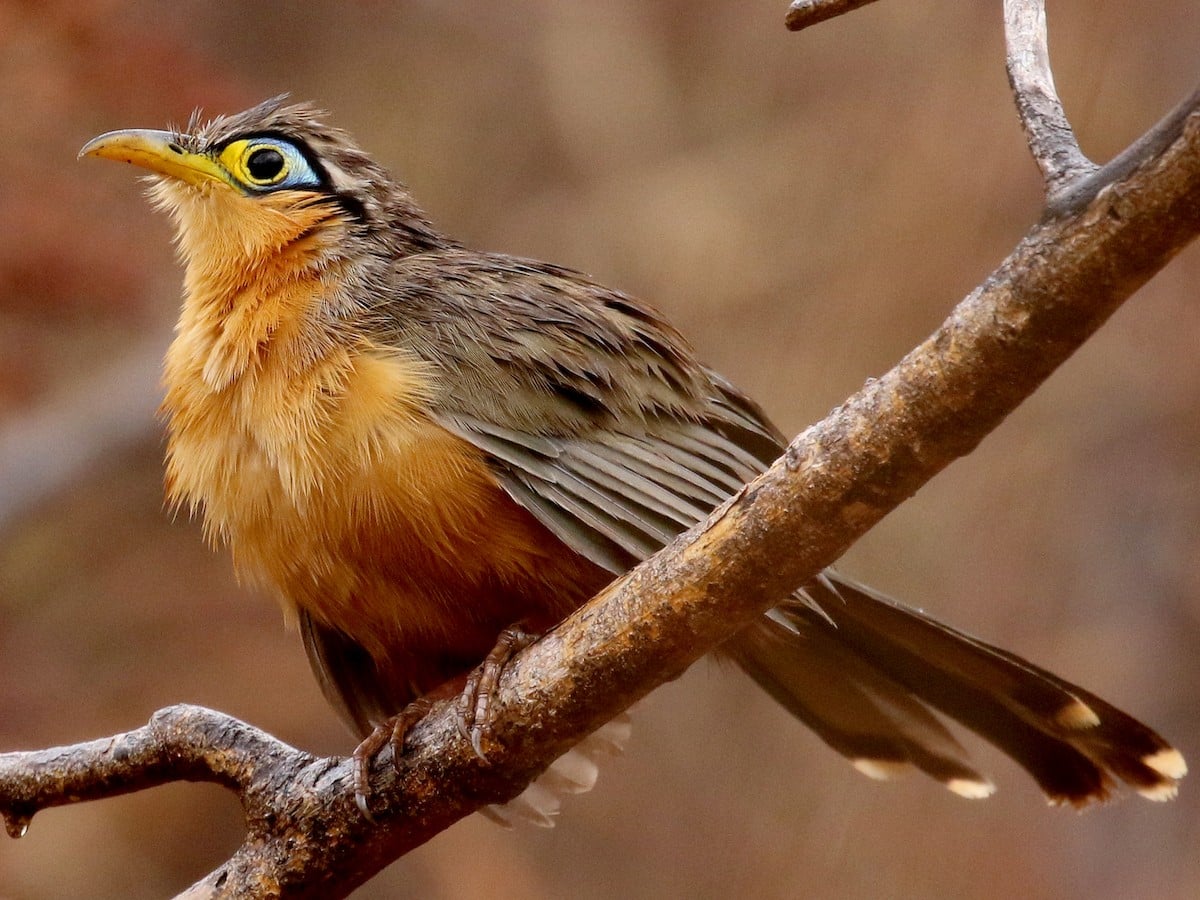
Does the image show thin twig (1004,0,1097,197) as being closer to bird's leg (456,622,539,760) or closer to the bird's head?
bird's leg (456,622,539,760)

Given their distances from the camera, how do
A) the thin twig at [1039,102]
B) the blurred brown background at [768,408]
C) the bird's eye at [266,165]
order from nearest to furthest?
the thin twig at [1039,102], the bird's eye at [266,165], the blurred brown background at [768,408]

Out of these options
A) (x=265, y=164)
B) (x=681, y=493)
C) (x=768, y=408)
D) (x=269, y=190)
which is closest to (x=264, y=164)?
(x=265, y=164)

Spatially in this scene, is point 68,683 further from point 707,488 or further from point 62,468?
point 707,488

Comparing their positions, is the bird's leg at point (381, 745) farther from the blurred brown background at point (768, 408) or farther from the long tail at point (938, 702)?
the blurred brown background at point (768, 408)

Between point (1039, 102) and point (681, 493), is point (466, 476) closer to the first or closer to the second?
point (681, 493)

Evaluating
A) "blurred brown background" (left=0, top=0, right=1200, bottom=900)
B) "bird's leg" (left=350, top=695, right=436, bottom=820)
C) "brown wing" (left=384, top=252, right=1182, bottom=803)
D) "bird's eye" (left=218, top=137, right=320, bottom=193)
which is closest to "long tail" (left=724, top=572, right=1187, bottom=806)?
"brown wing" (left=384, top=252, right=1182, bottom=803)

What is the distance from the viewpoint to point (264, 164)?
4.68m

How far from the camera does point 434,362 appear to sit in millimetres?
3986

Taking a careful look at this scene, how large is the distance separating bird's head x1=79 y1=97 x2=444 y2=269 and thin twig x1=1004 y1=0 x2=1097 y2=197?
82.8 inches

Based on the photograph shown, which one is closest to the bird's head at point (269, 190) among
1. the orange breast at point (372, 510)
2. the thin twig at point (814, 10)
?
the orange breast at point (372, 510)

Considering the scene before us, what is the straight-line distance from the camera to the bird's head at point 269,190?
448 cm

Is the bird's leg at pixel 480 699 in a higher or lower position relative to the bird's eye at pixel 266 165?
lower

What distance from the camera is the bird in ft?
12.5

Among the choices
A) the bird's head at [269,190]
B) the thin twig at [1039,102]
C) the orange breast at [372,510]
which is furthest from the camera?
the bird's head at [269,190]
